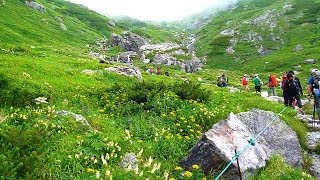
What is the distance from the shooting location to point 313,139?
1639 cm

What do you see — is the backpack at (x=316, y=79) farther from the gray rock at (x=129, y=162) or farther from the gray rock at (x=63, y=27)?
the gray rock at (x=63, y=27)

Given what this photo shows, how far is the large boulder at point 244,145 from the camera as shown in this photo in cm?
1106

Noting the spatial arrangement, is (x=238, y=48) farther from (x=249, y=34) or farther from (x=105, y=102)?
(x=105, y=102)

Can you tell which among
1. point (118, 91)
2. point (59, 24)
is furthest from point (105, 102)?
point (59, 24)

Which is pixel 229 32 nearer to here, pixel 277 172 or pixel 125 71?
pixel 125 71

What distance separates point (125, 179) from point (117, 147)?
2146 mm

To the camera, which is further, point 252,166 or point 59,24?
point 59,24

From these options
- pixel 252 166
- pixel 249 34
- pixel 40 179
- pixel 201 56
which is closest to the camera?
pixel 40 179

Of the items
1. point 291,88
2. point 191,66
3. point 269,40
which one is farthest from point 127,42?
point 291,88

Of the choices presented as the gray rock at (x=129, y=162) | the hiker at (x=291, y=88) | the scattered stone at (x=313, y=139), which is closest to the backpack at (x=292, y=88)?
the hiker at (x=291, y=88)

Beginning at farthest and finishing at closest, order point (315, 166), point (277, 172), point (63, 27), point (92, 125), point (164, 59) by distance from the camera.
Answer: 1. point (63, 27)
2. point (164, 59)
3. point (315, 166)
4. point (92, 125)
5. point (277, 172)

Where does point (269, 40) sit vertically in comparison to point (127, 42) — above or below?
above

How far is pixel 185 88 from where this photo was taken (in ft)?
61.4

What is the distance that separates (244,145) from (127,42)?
4906 inches
